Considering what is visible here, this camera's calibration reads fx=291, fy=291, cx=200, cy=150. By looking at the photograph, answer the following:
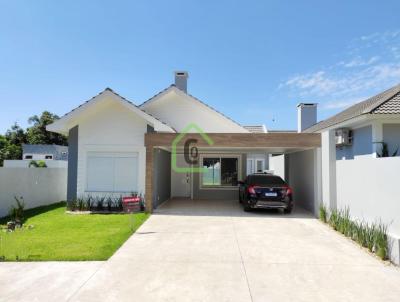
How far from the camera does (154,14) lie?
38.5 ft

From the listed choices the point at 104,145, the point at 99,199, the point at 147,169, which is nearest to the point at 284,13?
the point at 147,169

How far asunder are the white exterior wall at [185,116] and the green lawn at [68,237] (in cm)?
717

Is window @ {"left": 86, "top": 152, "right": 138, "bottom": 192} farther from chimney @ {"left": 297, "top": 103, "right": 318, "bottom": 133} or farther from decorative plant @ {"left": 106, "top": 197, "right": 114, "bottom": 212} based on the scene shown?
chimney @ {"left": 297, "top": 103, "right": 318, "bottom": 133}

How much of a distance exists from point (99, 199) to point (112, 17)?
24.7 ft

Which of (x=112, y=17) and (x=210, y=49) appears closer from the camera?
(x=112, y=17)

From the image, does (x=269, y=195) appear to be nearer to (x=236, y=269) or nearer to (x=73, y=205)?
(x=236, y=269)

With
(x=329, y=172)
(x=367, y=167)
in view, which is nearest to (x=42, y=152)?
(x=329, y=172)

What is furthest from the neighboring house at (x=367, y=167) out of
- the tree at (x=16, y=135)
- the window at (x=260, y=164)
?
the tree at (x=16, y=135)

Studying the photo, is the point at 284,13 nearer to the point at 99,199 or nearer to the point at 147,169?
the point at 147,169

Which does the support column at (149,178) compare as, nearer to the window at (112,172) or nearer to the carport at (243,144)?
the carport at (243,144)

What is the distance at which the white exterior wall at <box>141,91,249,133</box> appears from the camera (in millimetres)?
16859

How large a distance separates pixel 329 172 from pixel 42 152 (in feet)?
152

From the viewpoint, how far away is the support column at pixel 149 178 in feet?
37.7

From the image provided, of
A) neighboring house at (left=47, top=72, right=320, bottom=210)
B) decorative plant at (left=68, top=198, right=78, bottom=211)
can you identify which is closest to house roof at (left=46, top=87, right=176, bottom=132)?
neighboring house at (left=47, top=72, right=320, bottom=210)
